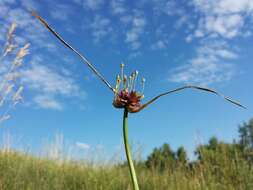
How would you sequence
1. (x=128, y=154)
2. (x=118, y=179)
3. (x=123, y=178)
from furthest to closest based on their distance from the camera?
(x=123, y=178) → (x=118, y=179) → (x=128, y=154)

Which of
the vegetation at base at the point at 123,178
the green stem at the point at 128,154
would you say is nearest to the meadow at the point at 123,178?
the vegetation at base at the point at 123,178

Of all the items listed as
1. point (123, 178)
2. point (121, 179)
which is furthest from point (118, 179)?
point (123, 178)

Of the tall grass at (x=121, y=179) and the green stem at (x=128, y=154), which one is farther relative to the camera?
the tall grass at (x=121, y=179)

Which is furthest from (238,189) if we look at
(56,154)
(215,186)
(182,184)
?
(56,154)

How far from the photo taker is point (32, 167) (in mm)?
5418

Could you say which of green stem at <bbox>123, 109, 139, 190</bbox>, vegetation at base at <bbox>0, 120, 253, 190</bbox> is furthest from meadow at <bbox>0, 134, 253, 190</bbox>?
green stem at <bbox>123, 109, 139, 190</bbox>

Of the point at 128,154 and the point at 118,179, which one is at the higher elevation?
the point at 118,179

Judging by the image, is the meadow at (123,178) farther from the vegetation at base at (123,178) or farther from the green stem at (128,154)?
the green stem at (128,154)

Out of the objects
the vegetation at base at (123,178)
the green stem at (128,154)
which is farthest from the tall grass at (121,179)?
the green stem at (128,154)

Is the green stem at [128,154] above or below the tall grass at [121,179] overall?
below

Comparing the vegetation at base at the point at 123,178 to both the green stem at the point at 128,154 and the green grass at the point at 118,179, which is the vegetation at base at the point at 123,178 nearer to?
the green grass at the point at 118,179

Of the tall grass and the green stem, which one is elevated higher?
the tall grass

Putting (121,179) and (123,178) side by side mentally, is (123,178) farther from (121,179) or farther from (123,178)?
(121,179)

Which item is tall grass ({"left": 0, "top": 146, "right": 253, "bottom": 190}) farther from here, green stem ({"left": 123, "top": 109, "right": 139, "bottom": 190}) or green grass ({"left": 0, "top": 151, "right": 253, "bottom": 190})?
green stem ({"left": 123, "top": 109, "right": 139, "bottom": 190})
